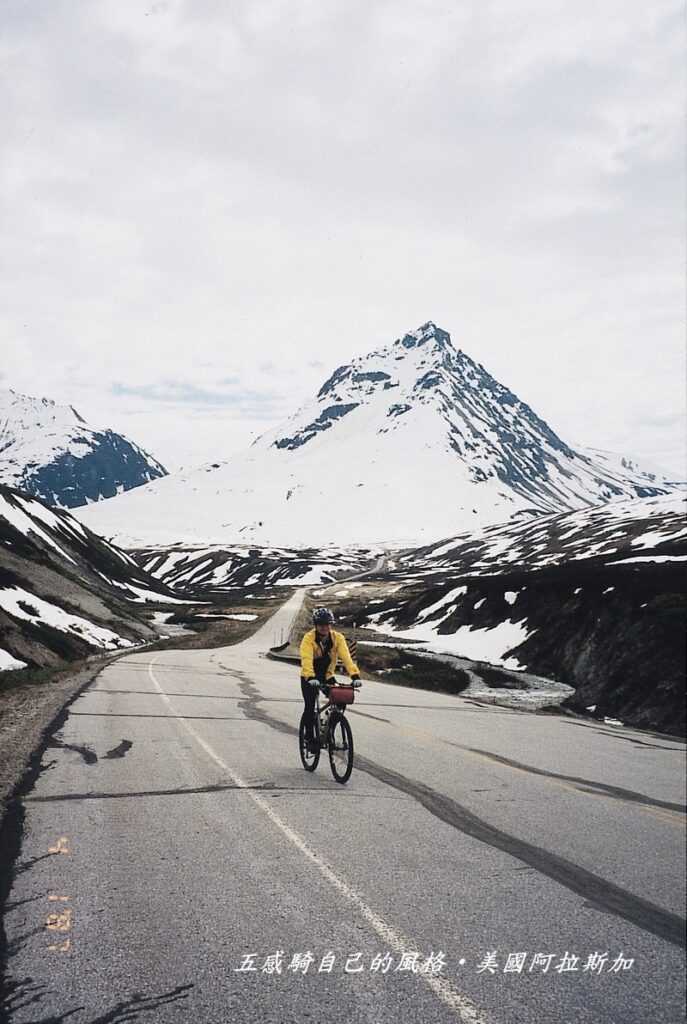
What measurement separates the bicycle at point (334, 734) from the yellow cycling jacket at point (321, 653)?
249mm

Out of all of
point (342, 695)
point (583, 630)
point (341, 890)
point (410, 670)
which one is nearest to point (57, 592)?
point (410, 670)

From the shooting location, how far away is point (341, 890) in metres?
6.15

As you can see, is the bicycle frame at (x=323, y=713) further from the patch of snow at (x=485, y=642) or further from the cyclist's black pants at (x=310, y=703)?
the patch of snow at (x=485, y=642)

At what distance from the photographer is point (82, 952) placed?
16.1 feet

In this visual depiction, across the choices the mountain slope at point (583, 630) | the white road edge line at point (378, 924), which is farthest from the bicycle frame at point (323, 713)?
the mountain slope at point (583, 630)

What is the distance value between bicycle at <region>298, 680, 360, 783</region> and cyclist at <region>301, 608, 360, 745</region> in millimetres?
134

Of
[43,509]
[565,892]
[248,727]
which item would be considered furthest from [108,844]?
[43,509]

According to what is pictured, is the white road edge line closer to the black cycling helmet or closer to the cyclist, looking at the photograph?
the cyclist

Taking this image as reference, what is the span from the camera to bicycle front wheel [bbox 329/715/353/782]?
10.2 meters

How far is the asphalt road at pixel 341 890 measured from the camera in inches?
182

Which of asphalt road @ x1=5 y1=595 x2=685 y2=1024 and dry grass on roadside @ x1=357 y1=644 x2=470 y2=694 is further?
dry grass on roadside @ x1=357 y1=644 x2=470 y2=694

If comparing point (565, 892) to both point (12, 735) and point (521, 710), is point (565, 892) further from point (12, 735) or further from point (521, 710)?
point (521, 710)

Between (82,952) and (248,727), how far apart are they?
1033 cm

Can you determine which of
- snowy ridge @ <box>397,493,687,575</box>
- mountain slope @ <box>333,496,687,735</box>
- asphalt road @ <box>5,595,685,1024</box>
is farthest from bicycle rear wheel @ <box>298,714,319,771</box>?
snowy ridge @ <box>397,493,687,575</box>
